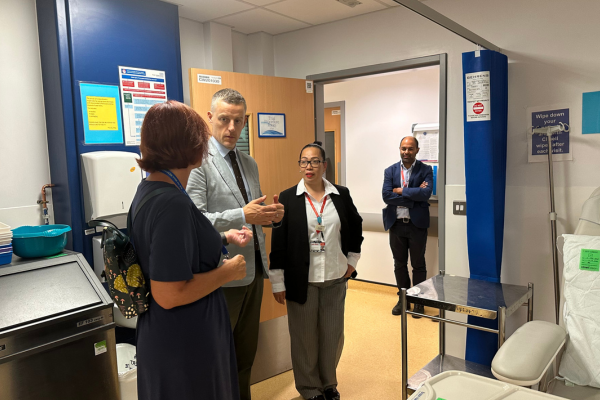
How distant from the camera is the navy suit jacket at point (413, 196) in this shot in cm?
369

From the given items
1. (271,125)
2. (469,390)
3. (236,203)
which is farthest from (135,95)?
(469,390)

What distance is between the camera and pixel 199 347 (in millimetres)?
1281

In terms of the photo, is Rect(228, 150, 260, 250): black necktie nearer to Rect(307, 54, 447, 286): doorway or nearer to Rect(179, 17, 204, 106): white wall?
Rect(179, 17, 204, 106): white wall

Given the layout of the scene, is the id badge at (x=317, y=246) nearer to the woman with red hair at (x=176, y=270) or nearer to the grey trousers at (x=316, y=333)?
the grey trousers at (x=316, y=333)

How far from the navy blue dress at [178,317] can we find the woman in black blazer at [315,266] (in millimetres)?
932

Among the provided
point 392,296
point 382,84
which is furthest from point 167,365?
point 382,84

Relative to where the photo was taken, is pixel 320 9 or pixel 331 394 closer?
pixel 331 394

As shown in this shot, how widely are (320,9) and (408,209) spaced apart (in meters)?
1.77

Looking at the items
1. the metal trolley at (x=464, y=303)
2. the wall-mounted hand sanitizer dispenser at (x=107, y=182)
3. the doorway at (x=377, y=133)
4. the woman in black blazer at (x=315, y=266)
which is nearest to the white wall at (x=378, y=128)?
the doorway at (x=377, y=133)

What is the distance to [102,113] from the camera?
2514 millimetres

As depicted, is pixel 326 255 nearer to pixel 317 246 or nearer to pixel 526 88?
pixel 317 246

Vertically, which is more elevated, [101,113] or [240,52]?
[240,52]

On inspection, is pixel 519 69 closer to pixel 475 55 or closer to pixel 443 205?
pixel 475 55

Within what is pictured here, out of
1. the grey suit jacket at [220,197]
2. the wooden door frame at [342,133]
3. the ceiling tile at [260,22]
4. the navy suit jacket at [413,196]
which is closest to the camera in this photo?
the grey suit jacket at [220,197]
